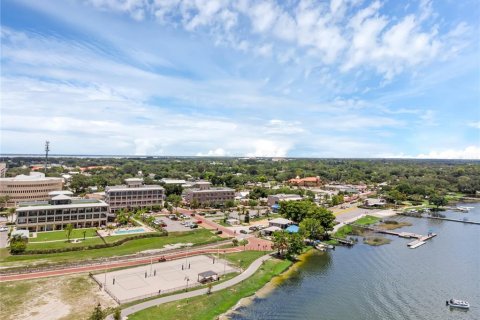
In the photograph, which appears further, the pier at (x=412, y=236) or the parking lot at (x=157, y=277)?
the pier at (x=412, y=236)

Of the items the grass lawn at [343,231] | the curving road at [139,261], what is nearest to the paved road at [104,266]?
the curving road at [139,261]

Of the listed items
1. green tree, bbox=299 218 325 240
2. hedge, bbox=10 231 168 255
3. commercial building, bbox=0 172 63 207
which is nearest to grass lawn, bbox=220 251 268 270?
green tree, bbox=299 218 325 240

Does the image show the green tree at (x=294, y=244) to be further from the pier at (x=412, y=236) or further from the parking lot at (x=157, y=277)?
the pier at (x=412, y=236)

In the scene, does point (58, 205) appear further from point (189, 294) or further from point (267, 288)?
point (267, 288)

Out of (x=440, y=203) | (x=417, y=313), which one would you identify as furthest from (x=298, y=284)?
(x=440, y=203)

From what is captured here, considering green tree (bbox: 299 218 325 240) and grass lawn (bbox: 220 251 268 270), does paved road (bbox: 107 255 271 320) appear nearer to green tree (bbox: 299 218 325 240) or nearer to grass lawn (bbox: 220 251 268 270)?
grass lawn (bbox: 220 251 268 270)

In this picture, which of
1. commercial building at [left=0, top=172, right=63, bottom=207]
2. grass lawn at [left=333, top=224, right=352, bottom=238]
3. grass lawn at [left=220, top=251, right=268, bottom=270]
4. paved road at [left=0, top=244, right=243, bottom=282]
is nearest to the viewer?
paved road at [left=0, top=244, right=243, bottom=282]
